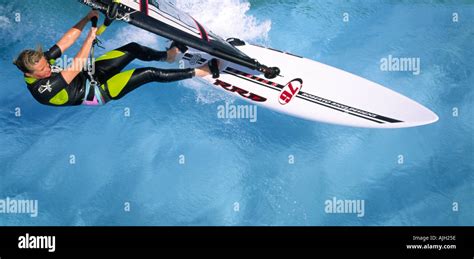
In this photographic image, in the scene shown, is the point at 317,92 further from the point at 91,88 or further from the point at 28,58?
the point at 28,58

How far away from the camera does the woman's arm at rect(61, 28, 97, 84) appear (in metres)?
6.46

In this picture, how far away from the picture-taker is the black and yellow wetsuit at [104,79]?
660cm

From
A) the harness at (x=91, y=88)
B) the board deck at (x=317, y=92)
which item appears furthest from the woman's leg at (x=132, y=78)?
the board deck at (x=317, y=92)

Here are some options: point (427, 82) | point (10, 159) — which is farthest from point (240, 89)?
point (10, 159)

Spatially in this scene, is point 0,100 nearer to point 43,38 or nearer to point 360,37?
point 43,38

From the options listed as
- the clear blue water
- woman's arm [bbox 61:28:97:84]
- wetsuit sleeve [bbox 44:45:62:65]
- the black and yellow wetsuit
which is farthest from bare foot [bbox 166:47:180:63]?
the clear blue water

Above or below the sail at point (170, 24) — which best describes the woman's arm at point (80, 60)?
below

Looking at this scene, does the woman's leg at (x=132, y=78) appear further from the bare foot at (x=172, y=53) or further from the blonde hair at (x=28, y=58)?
the blonde hair at (x=28, y=58)

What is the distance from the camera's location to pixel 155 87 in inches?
448

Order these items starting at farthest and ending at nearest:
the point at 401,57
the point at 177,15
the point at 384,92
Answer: the point at 401,57, the point at 384,92, the point at 177,15

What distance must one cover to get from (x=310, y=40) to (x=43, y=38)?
19.6 feet

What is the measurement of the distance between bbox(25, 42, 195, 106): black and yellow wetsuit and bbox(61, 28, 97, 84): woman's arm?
0.09 meters

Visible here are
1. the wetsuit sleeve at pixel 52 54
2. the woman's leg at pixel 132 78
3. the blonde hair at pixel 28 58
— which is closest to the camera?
the blonde hair at pixel 28 58

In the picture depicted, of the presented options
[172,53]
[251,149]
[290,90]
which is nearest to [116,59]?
[172,53]
